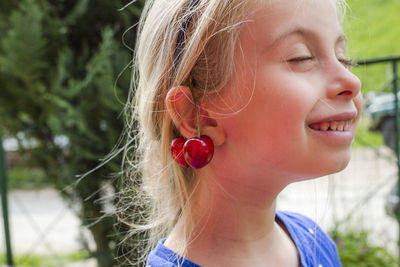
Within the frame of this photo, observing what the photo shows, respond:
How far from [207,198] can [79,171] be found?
1378mm

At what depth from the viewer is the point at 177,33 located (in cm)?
109

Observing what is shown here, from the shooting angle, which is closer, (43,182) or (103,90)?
(103,90)

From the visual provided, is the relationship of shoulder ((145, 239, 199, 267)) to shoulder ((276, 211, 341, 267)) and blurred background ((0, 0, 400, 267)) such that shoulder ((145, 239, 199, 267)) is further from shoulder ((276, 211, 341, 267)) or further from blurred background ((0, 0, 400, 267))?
blurred background ((0, 0, 400, 267))

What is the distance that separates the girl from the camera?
3.23ft

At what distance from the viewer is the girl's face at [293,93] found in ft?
3.18

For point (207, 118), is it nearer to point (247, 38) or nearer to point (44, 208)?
point (247, 38)

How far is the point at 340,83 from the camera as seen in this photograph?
3.24 feet

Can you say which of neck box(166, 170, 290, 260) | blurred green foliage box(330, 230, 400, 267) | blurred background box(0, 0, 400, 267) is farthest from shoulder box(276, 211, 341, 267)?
blurred green foliage box(330, 230, 400, 267)

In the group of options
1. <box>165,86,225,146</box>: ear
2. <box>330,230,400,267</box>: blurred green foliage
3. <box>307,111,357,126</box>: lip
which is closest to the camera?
<box>307,111,357,126</box>: lip

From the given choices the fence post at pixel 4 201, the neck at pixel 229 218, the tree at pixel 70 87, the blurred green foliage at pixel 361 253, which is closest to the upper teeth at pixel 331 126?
the neck at pixel 229 218

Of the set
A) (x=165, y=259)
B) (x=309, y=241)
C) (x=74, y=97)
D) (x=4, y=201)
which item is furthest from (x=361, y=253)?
(x=4, y=201)

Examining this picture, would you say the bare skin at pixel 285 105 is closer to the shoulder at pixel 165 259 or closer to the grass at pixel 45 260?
the shoulder at pixel 165 259

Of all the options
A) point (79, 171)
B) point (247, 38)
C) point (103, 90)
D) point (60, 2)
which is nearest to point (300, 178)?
point (247, 38)

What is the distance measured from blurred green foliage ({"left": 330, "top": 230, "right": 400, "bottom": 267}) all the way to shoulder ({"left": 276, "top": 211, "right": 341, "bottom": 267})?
1.85 meters
